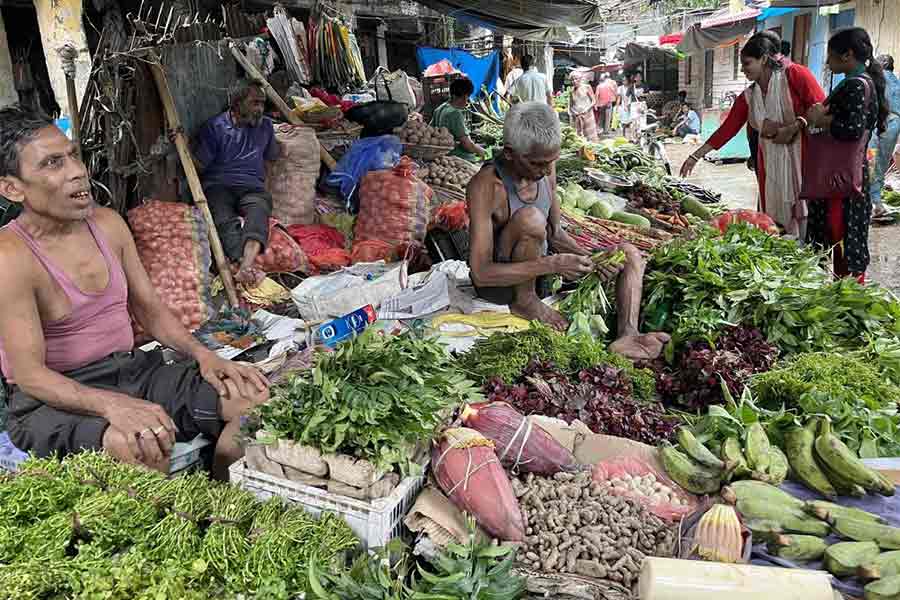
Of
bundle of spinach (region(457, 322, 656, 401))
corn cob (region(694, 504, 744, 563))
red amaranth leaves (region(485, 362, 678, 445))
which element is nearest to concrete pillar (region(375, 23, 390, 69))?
bundle of spinach (region(457, 322, 656, 401))

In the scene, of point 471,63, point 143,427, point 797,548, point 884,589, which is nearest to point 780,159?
point 797,548

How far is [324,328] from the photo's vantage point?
355 centimetres

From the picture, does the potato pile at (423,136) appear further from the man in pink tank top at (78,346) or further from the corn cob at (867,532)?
the corn cob at (867,532)

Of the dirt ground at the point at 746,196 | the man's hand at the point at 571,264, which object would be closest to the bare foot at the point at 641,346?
the man's hand at the point at 571,264

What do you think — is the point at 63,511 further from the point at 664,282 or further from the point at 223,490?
the point at 664,282

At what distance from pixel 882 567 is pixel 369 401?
1.52m

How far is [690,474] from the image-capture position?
7.97 ft

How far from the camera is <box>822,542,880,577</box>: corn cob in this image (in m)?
2.02

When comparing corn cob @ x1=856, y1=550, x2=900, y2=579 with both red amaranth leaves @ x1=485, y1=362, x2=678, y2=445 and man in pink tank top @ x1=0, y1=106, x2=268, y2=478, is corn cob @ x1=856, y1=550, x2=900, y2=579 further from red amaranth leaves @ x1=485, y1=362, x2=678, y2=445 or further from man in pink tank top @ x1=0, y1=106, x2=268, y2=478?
man in pink tank top @ x1=0, y1=106, x2=268, y2=478

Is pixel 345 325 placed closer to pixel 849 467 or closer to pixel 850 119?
pixel 849 467

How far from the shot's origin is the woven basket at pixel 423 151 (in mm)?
7141

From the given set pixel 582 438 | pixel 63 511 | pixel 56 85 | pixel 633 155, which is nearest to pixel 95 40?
pixel 56 85

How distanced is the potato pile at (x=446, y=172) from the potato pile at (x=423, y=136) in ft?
0.55

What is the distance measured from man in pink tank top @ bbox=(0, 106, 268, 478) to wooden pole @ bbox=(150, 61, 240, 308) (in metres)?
1.96
